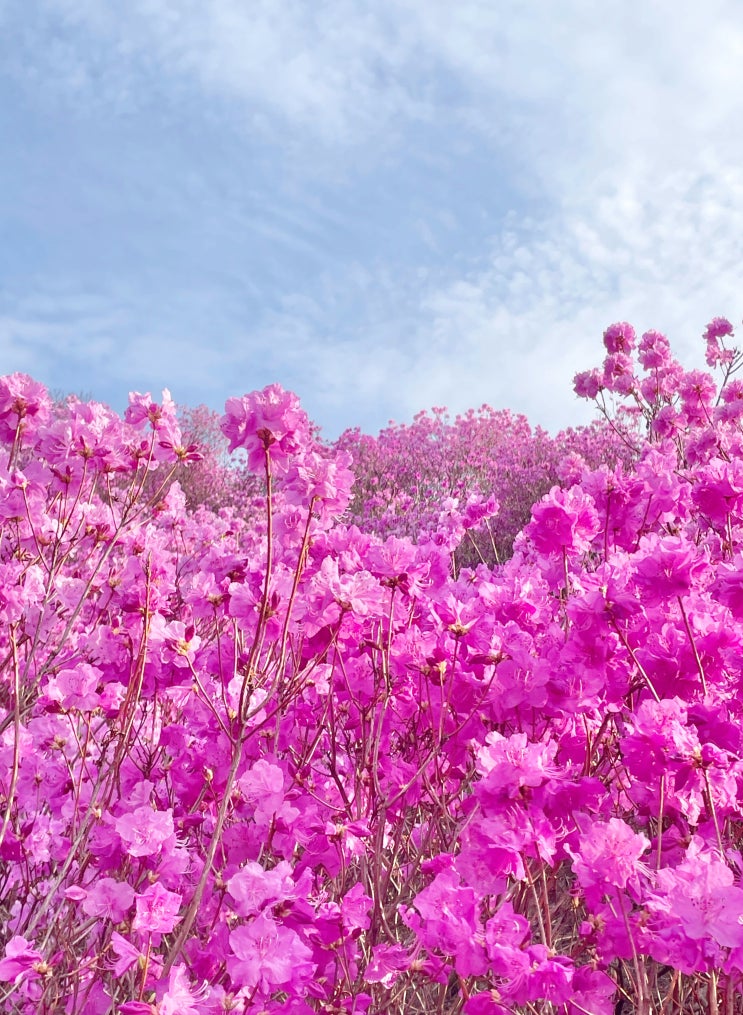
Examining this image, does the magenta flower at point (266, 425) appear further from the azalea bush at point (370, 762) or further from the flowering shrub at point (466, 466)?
the flowering shrub at point (466, 466)

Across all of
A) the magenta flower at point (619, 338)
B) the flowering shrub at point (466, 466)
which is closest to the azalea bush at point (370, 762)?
the magenta flower at point (619, 338)

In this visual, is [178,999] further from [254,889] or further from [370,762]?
[370,762]

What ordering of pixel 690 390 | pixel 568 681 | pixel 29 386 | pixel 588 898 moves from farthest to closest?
pixel 690 390, pixel 29 386, pixel 568 681, pixel 588 898

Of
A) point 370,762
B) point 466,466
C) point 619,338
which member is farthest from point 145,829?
point 466,466

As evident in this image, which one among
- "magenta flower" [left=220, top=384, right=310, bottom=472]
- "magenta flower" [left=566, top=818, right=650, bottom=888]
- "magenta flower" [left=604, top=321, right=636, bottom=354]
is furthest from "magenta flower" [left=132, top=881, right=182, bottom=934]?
"magenta flower" [left=604, top=321, right=636, bottom=354]

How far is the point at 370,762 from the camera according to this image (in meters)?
2.44

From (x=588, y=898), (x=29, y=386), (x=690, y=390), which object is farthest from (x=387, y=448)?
(x=588, y=898)

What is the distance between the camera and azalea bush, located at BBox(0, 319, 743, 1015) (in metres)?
1.69

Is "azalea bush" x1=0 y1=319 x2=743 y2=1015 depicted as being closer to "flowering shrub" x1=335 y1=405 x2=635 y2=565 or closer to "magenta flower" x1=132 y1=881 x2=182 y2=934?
"magenta flower" x1=132 y1=881 x2=182 y2=934

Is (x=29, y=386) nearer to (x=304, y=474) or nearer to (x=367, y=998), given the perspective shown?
(x=304, y=474)

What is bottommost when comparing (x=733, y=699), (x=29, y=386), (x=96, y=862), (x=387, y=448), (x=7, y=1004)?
(x=7, y=1004)

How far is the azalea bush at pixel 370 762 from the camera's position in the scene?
1.69 metres

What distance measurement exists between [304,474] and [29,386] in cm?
148

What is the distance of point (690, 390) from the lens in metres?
7.31
